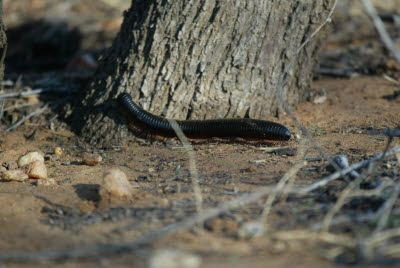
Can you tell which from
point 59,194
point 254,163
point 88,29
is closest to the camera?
point 59,194

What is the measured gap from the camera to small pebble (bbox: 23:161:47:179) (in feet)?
12.2

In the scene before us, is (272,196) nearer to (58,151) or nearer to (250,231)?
(250,231)

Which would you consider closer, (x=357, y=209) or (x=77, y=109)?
(x=357, y=209)

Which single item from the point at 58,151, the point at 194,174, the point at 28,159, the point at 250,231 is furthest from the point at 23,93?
the point at 250,231

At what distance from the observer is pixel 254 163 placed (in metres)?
3.82

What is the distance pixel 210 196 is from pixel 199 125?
1695mm

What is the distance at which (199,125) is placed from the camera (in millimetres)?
4664

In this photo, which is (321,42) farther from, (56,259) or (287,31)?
(56,259)

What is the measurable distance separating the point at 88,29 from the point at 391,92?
6.67 m

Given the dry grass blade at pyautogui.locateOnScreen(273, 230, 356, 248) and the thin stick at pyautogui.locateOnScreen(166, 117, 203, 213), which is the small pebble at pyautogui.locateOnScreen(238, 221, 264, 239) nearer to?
the dry grass blade at pyautogui.locateOnScreen(273, 230, 356, 248)

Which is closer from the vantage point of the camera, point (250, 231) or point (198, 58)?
point (250, 231)

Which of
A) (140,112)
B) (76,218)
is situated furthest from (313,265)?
(140,112)

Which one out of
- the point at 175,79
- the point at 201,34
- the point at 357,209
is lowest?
the point at 357,209

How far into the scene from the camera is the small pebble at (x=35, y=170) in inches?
147
